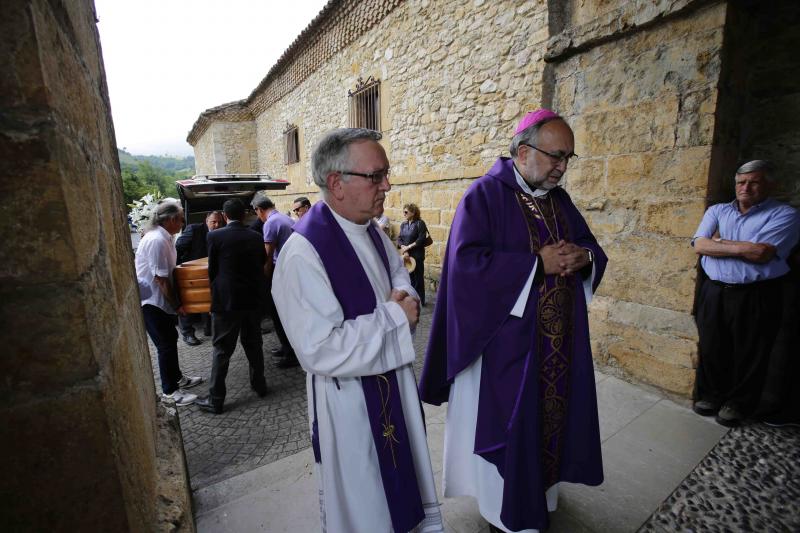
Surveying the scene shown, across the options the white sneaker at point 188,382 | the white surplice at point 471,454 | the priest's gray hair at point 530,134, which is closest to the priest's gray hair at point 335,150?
the priest's gray hair at point 530,134

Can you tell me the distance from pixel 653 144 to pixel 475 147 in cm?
322

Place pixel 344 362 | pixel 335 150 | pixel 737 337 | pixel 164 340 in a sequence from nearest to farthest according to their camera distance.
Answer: pixel 344 362 < pixel 335 150 < pixel 737 337 < pixel 164 340

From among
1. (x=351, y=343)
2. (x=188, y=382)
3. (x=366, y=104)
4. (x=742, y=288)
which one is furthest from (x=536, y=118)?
(x=366, y=104)

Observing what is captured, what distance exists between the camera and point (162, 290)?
3504mm

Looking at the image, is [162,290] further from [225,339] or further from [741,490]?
[741,490]

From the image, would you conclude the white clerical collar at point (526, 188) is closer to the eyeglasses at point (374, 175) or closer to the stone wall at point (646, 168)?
the eyeglasses at point (374, 175)

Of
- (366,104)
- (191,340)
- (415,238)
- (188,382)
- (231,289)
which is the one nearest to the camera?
(231,289)

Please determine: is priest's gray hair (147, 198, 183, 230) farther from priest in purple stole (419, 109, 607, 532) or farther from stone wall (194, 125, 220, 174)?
stone wall (194, 125, 220, 174)

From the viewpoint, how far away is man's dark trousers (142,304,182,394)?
350 centimetres

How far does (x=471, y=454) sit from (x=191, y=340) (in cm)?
472

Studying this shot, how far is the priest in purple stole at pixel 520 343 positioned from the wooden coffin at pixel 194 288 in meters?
2.72

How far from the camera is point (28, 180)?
0.59 metres

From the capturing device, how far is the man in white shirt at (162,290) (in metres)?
3.46

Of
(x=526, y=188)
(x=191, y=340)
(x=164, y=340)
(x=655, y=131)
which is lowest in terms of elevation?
(x=191, y=340)
